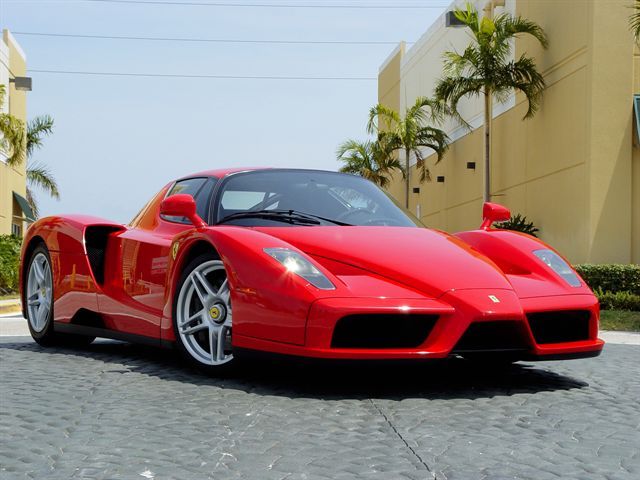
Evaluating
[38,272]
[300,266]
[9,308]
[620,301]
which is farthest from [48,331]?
[620,301]

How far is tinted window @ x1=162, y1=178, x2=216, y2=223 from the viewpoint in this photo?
5984 mm

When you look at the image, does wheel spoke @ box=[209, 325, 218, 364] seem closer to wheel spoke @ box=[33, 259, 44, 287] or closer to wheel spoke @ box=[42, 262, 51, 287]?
wheel spoke @ box=[42, 262, 51, 287]

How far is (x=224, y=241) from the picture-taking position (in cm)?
516

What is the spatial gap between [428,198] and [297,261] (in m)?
32.9

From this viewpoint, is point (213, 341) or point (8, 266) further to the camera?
point (8, 266)

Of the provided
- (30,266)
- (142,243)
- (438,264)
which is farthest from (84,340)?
(438,264)

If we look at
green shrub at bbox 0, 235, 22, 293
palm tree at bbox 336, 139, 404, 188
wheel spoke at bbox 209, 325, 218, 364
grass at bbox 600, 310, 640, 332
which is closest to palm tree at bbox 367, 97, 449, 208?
palm tree at bbox 336, 139, 404, 188

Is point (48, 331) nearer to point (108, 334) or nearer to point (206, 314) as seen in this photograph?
point (108, 334)

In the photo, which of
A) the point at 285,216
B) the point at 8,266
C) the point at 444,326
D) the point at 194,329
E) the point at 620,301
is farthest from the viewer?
the point at 8,266

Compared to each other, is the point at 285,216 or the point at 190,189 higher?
the point at 190,189

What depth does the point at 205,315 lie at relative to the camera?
527 centimetres

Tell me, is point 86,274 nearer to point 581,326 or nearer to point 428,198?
point 581,326

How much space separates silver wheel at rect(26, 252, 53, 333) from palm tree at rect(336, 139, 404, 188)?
27.7 metres

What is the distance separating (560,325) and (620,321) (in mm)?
9195
